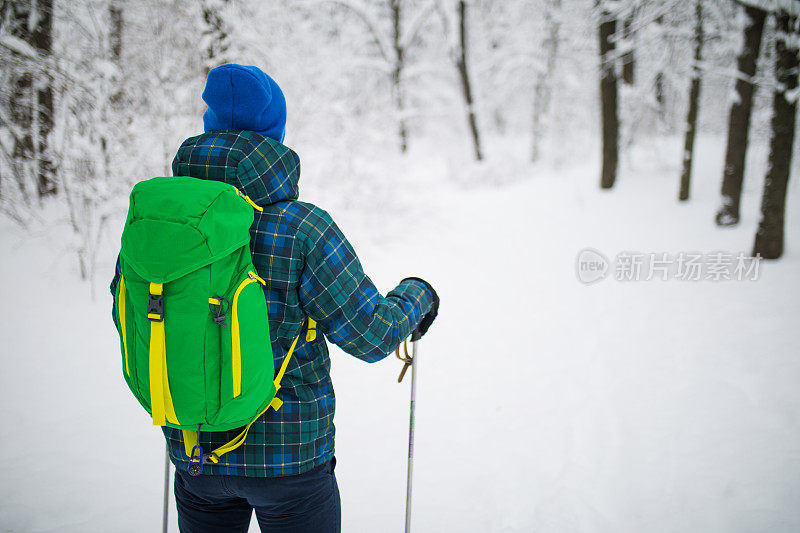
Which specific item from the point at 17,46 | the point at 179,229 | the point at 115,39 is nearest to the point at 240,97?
the point at 179,229

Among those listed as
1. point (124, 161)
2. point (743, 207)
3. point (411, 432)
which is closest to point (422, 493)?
point (411, 432)

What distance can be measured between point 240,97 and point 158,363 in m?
0.79

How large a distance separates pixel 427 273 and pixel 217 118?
230 inches

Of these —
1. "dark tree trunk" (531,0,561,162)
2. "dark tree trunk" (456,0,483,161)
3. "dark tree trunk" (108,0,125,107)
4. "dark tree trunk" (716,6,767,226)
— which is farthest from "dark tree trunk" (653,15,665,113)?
"dark tree trunk" (108,0,125,107)

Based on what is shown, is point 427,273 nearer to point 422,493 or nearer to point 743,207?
point 422,493

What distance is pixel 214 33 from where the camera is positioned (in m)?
6.73

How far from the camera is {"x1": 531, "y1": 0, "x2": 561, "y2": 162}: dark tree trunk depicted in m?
15.7

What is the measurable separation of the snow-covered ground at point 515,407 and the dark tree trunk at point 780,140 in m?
0.38

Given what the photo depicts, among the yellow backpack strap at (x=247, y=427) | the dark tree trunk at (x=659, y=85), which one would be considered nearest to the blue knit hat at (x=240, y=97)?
the yellow backpack strap at (x=247, y=427)

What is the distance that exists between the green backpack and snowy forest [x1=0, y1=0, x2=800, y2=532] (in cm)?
215

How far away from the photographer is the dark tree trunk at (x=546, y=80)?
15711 mm

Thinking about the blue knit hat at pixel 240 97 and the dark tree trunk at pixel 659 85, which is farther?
the dark tree trunk at pixel 659 85

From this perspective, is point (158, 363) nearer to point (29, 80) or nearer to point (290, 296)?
point (290, 296)

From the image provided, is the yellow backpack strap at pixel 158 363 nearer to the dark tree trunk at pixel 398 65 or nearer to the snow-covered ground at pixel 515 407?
the snow-covered ground at pixel 515 407
